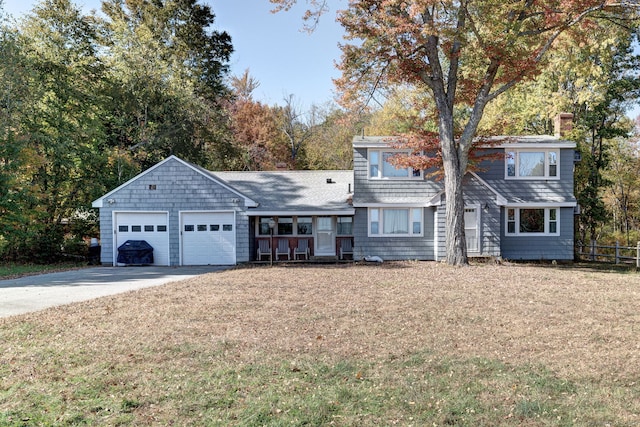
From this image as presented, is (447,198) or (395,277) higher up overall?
(447,198)

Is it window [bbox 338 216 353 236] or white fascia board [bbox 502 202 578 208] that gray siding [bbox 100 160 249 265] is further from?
white fascia board [bbox 502 202 578 208]

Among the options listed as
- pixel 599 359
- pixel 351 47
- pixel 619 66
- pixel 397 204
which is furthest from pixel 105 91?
pixel 619 66

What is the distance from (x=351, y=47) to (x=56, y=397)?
1451 cm

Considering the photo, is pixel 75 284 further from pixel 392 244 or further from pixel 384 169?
pixel 384 169

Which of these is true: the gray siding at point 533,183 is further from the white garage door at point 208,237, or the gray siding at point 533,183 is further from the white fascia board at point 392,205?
the white garage door at point 208,237

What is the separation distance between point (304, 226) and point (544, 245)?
399 inches

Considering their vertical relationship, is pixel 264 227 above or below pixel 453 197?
below

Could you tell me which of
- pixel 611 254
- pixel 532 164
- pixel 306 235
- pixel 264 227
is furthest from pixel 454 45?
pixel 611 254

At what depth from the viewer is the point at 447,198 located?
54.6 feet

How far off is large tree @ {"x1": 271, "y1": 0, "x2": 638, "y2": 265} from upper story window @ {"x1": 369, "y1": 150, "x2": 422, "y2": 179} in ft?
7.80

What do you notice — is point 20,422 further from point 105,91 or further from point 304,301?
point 105,91

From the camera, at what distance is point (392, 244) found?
1888cm

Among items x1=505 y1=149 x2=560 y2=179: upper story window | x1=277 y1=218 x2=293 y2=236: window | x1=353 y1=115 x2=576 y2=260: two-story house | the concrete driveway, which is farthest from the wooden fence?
the concrete driveway

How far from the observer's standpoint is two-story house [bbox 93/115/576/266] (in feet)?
60.3
